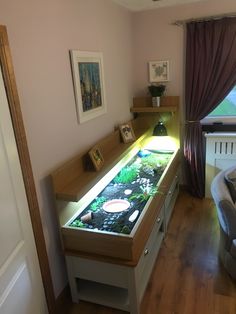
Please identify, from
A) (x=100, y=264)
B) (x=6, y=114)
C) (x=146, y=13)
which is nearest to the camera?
(x=6, y=114)

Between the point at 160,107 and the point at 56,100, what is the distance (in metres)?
1.78

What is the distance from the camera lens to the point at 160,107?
11.3 feet

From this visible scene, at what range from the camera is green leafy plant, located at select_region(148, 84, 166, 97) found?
3.40 m

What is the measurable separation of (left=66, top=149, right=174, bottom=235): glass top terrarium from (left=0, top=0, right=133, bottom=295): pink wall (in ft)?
1.00

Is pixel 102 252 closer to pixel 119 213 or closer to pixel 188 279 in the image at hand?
pixel 119 213

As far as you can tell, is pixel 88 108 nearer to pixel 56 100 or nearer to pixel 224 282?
pixel 56 100

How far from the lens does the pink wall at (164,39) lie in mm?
3191

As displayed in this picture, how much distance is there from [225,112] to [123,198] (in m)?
2.04

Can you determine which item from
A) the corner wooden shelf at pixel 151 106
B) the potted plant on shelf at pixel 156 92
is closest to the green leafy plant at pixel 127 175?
the corner wooden shelf at pixel 151 106

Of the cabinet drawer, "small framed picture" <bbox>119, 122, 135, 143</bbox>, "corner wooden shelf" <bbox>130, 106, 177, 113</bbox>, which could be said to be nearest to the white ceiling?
"corner wooden shelf" <bbox>130, 106, 177, 113</bbox>

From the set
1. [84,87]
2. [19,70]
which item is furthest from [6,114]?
[84,87]

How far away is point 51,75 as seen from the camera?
1895mm

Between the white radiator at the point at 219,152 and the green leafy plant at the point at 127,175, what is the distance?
1.15m

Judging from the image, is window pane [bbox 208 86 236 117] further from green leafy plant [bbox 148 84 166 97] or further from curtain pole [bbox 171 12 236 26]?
curtain pole [bbox 171 12 236 26]
